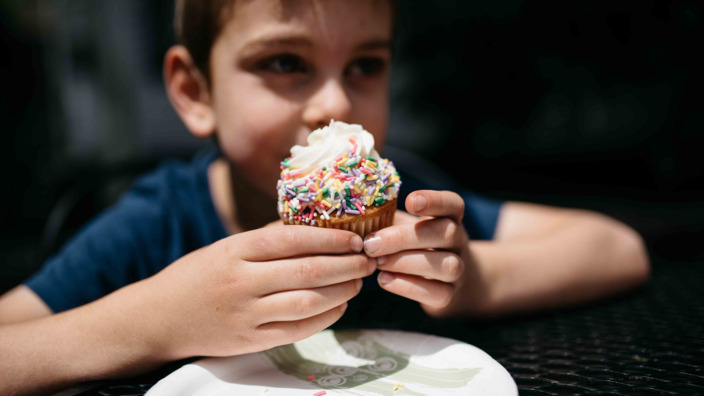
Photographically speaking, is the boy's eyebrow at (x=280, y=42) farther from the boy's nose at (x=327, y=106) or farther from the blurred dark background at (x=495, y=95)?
the blurred dark background at (x=495, y=95)

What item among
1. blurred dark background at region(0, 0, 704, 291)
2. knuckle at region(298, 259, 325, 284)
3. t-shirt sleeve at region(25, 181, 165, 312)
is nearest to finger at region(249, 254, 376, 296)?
knuckle at region(298, 259, 325, 284)

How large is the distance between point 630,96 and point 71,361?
3550 millimetres

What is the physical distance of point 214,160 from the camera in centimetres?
211

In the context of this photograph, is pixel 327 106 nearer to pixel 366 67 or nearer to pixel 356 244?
pixel 366 67

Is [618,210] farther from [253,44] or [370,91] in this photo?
[253,44]

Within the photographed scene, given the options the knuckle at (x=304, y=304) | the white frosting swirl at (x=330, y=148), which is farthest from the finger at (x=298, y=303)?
the white frosting swirl at (x=330, y=148)

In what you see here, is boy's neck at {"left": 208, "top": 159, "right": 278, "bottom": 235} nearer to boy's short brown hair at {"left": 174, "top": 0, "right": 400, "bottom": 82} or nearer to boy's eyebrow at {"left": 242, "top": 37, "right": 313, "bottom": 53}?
boy's short brown hair at {"left": 174, "top": 0, "right": 400, "bottom": 82}

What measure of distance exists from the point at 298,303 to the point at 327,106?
2.05ft

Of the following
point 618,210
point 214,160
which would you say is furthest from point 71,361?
point 618,210

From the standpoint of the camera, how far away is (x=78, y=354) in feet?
3.34

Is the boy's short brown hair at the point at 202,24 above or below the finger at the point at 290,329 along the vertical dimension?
above

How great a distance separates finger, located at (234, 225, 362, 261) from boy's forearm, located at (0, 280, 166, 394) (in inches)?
11.5

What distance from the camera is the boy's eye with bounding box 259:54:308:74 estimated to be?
1.43 meters

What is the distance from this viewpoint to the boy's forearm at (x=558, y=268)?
1.35 m
